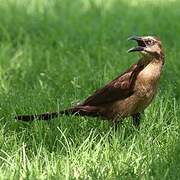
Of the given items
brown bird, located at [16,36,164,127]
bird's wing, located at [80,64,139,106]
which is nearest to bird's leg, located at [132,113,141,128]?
brown bird, located at [16,36,164,127]

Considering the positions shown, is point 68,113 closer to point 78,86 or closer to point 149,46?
point 149,46

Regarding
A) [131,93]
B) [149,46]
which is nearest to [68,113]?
[131,93]

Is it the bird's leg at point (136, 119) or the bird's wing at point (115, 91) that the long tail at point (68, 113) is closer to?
the bird's wing at point (115, 91)

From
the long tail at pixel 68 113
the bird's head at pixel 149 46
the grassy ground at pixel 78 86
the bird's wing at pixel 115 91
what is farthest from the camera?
the long tail at pixel 68 113

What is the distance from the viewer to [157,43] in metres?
5.37

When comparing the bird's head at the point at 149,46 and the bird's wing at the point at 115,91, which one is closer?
the bird's head at the point at 149,46

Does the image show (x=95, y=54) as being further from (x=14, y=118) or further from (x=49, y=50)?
(x=14, y=118)

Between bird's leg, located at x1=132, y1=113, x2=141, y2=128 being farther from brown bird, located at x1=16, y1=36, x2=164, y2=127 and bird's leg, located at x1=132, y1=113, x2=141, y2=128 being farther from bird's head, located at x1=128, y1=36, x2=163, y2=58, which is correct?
bird's head, located at x1=128, y1=36, x2=163, y2=58

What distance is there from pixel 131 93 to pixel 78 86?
44.6 inches

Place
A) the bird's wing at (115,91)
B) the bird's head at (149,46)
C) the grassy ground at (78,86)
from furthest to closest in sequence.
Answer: the bird's wing at (115,91)
the bird's head at (149,46)
the grassy ground at (78,86)

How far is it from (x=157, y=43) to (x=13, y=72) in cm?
251

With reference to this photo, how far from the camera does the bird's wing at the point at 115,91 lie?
5.47 metres

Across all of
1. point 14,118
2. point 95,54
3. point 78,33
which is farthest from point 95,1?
point 14,118

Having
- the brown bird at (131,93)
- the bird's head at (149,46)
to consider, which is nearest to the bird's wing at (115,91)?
the brown bird at (131,93)
